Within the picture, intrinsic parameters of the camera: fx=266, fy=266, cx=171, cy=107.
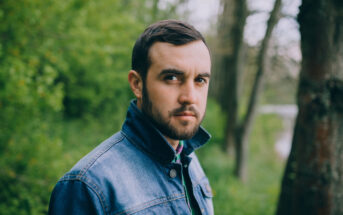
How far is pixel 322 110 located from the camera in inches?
118

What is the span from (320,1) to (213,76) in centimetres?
1522

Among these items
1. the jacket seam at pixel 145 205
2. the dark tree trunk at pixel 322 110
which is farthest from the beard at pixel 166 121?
the dark tree trunk at pixel 322 110

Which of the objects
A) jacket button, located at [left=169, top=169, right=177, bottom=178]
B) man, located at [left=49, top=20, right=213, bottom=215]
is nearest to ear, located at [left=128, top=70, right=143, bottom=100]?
man, located at [left=49, top=20, right=213, bottom=215]

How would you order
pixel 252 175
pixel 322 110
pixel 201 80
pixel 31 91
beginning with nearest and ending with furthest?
pixel 201 80
pixel 322 110
pixel 31 91
pixel 252 175

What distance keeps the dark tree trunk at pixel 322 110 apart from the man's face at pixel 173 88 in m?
2.12

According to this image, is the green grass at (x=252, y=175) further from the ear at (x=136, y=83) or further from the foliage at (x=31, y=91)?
the ear at (x=136, y=83)

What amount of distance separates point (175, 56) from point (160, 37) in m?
0.14

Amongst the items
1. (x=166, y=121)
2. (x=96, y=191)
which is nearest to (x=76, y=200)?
(x=96, y=191)

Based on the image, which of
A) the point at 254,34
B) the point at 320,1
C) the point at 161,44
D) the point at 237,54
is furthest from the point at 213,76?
the point at 161,44

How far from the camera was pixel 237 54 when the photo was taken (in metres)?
9.22

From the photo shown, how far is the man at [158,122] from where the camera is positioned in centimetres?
137

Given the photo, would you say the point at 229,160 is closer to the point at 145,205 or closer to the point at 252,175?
the point at 252,175

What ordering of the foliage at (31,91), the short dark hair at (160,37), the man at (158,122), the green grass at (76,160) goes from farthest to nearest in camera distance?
1. the green grass at (76,160)
2. the foliage at (31,91)
3. the short dark hair at (160,37)
4. the man at (158,122)

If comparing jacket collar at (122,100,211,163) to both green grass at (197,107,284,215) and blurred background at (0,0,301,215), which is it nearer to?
blurred background at (0,0,301,215)
